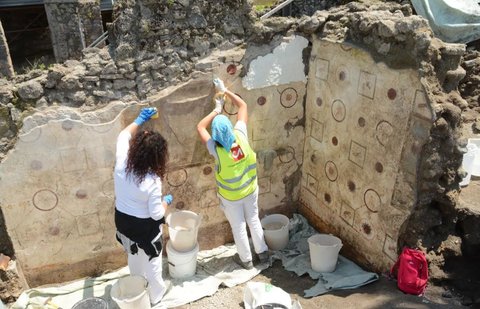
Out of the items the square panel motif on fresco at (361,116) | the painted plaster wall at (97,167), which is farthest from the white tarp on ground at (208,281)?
the square panel motif on fresco at (361,116)

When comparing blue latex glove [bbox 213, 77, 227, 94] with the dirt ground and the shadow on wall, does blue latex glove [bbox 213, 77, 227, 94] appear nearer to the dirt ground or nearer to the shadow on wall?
the dirt ground

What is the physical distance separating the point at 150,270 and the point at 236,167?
1182mm

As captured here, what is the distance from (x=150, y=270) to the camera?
374 centimetres

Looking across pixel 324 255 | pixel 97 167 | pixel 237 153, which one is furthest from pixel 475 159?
pixel 97 167

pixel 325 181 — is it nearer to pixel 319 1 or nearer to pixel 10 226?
pixel 10 226

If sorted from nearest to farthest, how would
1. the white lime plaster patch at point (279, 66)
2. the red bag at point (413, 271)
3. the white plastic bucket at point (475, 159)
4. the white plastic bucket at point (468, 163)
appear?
the red bag at point (413, 271) → the white lime plaster patch at point (279, 66) → the white plastic bucket at point (468, 163) → the white plastic bucket at point (475, 159)

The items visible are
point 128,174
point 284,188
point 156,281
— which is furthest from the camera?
point 284,188

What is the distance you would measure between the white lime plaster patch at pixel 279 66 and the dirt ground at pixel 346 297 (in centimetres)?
194

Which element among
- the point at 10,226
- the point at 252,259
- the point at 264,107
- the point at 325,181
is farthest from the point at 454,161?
the point at 10,226

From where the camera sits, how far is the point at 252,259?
174 inches

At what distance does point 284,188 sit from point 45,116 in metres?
2.61

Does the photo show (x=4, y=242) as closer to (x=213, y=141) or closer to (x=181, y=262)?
(x=181, y=262)

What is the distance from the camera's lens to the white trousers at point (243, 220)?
13.3 feet

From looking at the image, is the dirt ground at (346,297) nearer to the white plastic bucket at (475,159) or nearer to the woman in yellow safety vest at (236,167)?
the woman in yellow safety vest at (236,167)
